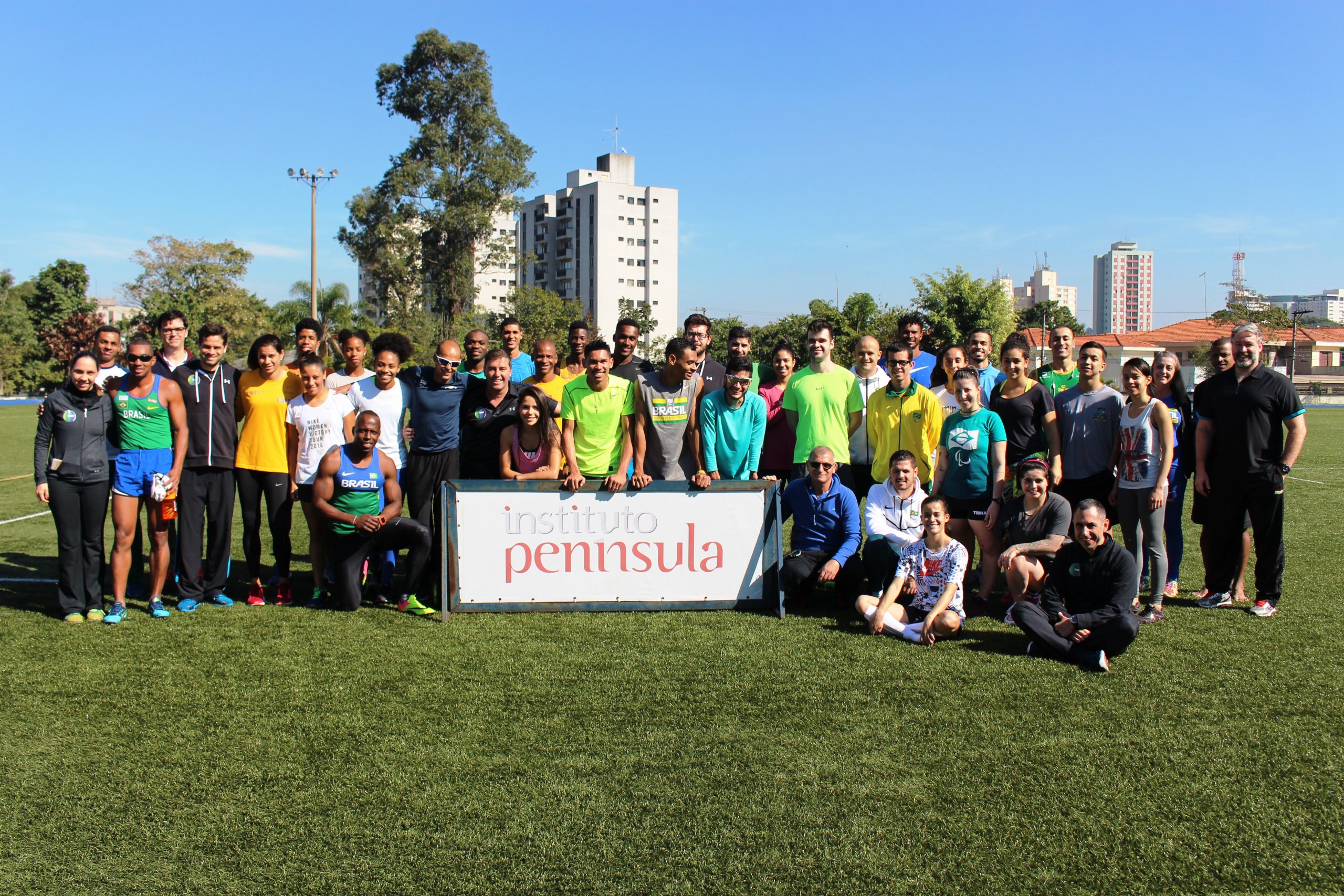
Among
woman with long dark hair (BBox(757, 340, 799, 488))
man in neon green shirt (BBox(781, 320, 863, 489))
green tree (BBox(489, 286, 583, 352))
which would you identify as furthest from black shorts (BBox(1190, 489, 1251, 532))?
green tree (BBox(489, 286, 583, 352))

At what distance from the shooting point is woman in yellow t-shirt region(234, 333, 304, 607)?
21.9 feet

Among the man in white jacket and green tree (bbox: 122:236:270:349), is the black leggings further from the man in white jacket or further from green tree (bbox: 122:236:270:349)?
green tree (bbox: 122:236:270:349)

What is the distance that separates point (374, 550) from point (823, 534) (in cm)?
312

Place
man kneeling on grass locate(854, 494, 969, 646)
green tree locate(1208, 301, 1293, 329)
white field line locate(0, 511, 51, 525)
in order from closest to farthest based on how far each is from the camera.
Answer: man kneeling on grass locate(854, 494, 969, 646), white field line locate(0, 511, 51, 525), green tree locate(1208, 301, 1293, 329)

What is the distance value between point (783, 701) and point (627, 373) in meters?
3.88

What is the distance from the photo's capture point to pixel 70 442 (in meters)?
6.03

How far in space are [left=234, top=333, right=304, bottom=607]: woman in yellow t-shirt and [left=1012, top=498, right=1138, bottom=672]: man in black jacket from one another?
495 cm

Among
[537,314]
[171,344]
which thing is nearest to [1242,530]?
[171,344]

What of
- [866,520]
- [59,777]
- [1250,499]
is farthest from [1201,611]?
[59,777]

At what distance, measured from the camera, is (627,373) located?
313 inches

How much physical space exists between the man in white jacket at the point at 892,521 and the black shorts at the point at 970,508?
0.23 meters

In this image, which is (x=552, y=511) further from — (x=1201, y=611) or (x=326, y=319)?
(x=326, y=319)

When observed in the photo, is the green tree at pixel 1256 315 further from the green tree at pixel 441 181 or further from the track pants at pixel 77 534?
the track pants at pixel 77 534

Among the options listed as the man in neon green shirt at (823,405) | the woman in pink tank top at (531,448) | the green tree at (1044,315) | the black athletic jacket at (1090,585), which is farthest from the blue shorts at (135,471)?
the green tree at (1044,315)
